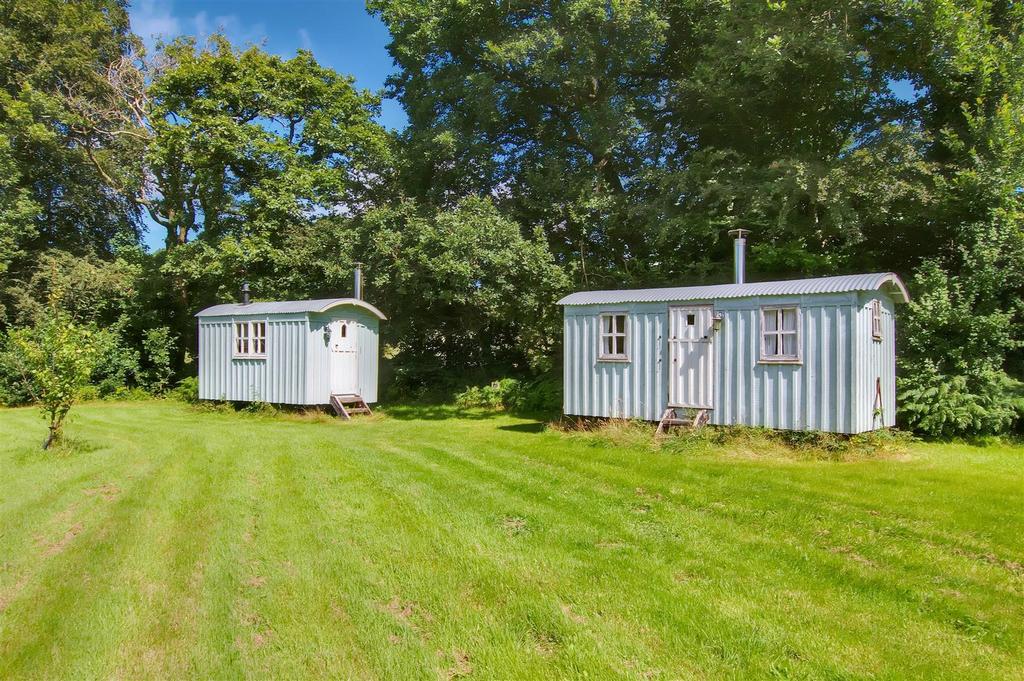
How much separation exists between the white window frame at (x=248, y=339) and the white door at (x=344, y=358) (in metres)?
1.77

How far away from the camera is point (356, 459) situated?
310 inches

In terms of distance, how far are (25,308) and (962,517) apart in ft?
72.9

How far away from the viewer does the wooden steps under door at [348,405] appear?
13.5 meters

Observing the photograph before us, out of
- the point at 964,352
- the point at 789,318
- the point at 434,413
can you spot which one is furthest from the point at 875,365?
the point at 434,413

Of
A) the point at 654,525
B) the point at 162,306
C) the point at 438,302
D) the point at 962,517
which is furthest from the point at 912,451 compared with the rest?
the point at 162,306

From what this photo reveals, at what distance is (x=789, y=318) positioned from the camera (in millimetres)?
9086

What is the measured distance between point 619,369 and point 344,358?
681 cm

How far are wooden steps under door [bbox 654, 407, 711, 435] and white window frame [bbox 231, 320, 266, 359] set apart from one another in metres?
9.39

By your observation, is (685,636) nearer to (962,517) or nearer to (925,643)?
(925,643)

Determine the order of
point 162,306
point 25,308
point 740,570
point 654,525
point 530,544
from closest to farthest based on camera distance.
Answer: point 740,570
point 530,544
point 654,525
point 25,308
point 162,306

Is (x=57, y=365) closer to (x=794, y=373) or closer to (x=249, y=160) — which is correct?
(x=794, y=373)

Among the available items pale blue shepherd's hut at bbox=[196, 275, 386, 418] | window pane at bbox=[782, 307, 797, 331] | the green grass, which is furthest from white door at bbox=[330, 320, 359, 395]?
window pane at bbox=[782, 307, 797, 331]

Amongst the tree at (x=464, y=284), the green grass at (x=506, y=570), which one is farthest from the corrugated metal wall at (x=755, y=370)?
the tree at (x=464, y=284)

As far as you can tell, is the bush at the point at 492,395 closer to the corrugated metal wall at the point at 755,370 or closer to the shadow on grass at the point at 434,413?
the shadow on grass at the point at 434,413
